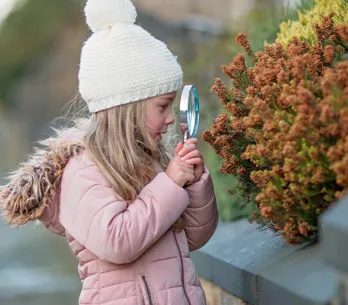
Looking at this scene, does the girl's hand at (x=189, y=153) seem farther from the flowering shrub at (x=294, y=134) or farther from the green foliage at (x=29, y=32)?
the green foliage at (x=29, y=32)

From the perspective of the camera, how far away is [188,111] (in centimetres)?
321

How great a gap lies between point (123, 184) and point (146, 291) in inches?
16.2

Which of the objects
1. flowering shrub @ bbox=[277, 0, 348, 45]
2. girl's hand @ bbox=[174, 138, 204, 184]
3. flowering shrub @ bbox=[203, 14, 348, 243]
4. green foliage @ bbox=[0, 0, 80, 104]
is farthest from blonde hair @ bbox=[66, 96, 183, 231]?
green foliage @ bbox=[0, 0, 80, 104]

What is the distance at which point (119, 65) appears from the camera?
10.2ft

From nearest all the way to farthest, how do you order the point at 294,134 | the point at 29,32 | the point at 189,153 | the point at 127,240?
the point at 294,134, the point at 127,240, the point at 189,153, the point at 29,32

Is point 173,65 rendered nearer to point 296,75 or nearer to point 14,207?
point 296,75

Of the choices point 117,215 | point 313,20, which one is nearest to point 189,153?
point 117,215

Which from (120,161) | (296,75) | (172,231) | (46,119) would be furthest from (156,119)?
(46,119)

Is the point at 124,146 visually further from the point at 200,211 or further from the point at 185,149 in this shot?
the point at 200,211

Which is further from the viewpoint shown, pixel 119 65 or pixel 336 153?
pixel 119 65

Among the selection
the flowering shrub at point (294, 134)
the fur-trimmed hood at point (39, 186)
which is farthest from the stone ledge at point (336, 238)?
the fur-trimmed hood at point (39, 186)

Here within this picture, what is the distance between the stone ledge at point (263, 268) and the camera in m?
2.56

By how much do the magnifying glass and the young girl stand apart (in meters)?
0.05

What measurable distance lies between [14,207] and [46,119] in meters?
Result: 17.7
